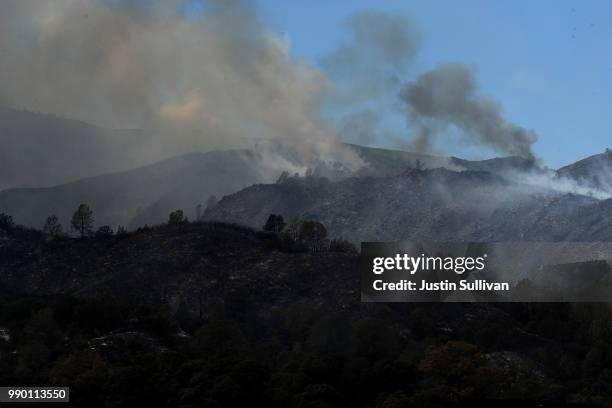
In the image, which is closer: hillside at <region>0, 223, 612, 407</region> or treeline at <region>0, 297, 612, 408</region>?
treeline at <region>0, 297, 612, 408</region>

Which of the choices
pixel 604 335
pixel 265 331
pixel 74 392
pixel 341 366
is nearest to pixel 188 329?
pixel 265 331

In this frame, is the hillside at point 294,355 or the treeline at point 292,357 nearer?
the treeline at point 292,357

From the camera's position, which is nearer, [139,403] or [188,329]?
[139,403]

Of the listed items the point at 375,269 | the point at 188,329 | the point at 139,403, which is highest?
the point at 375,269

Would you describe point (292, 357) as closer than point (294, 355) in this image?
Yes

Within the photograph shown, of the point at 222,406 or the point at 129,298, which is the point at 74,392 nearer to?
the point at 222,406

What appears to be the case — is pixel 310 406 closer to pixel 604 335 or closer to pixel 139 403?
pixel 139 403

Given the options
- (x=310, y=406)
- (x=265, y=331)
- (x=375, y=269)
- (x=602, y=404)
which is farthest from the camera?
(x=265, y=331)

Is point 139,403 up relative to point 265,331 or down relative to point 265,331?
down

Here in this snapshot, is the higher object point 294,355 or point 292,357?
point 294,355

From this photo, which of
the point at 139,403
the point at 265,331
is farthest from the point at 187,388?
the point at 265,331

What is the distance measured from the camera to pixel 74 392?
112 metres

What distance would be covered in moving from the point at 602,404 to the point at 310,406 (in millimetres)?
39592

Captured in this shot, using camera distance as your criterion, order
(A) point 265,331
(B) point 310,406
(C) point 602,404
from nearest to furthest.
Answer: (B) point 310,406, (C) point 602,404, (A) point 265,331
